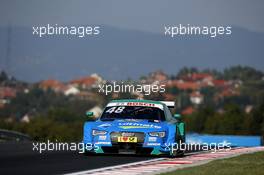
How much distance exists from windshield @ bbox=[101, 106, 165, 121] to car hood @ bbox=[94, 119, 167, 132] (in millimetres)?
695

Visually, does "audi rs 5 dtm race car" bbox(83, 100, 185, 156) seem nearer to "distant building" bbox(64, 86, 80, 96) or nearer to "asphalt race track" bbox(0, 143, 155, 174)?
"asphalt race track" bbox(0, 143, 155, 174)

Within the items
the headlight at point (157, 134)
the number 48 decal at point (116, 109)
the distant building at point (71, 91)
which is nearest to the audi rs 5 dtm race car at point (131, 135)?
the headlight at point (157, 134)

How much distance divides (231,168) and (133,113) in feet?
15.5

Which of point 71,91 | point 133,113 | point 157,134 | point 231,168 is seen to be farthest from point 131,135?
point 71,91

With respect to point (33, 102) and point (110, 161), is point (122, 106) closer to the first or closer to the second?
point (110, 161)

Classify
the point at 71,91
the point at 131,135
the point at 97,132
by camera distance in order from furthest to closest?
the point at 71,91
the point at 97,132
the point at 131,135

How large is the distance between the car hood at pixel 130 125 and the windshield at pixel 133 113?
70 centimetres

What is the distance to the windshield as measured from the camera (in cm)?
1981

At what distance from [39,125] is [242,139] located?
249ft

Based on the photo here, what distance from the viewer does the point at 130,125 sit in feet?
61.3

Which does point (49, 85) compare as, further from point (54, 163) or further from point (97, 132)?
point (54, 163)

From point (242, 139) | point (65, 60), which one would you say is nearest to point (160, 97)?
point (242, 139)

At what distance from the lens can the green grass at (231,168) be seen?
47.6 ft

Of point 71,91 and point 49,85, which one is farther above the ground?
point 49,85
